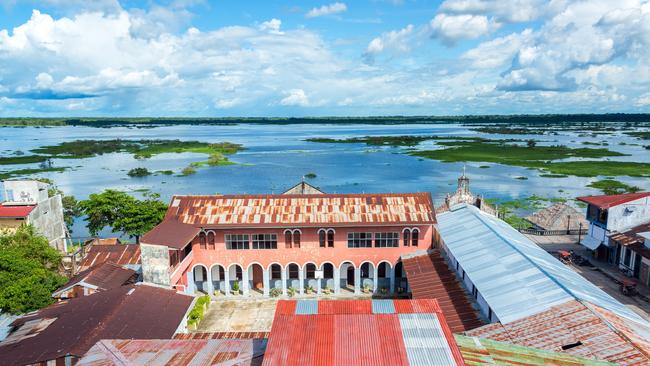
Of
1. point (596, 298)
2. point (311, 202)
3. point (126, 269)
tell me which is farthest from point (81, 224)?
point (596, 298)

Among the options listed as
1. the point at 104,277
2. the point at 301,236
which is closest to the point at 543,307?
the point at 301,236

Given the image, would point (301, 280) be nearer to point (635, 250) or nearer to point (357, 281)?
point (357, 281)

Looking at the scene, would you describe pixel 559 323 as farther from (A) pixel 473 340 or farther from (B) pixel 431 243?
(B) pixel 431 243

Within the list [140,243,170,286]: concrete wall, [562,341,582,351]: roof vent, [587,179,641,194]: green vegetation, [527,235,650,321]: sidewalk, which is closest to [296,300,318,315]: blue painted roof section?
[562,341,582,351]: roof vent

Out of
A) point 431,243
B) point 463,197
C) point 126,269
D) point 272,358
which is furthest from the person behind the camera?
point 463,197

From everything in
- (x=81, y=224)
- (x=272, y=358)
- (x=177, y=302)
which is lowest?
(x=81, y=224)

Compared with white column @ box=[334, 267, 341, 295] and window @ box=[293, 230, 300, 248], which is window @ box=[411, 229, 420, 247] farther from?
window @ box=[293, 230, 300, 248]

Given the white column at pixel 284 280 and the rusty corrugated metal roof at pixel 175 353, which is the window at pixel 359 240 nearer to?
the white column at pixel 284 280
